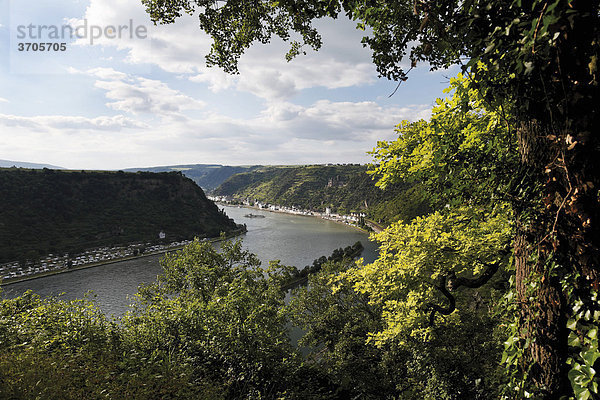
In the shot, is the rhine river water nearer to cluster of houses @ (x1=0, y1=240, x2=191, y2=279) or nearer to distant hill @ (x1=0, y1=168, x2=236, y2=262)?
cluster of houses @ (x1=0, y1=240, x2=191, y2=279)

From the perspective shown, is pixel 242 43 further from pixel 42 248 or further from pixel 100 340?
pixel 42 248

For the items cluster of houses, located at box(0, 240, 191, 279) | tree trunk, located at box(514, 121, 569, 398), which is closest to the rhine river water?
cluster of houses, located at box(0, 240, 191, 279)

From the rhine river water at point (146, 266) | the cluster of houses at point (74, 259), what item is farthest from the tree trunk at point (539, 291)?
the cluster of houses at point (74, 259)

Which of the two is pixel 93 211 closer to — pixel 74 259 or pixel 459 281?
pixel 74 259

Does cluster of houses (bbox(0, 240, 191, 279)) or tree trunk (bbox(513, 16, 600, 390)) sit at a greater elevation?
tree trunk (bbox(513, 16, 600, 390))

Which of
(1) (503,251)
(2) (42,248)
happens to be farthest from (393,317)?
(2) (42,248)

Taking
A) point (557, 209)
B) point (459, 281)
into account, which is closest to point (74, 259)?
point (459, 281)
